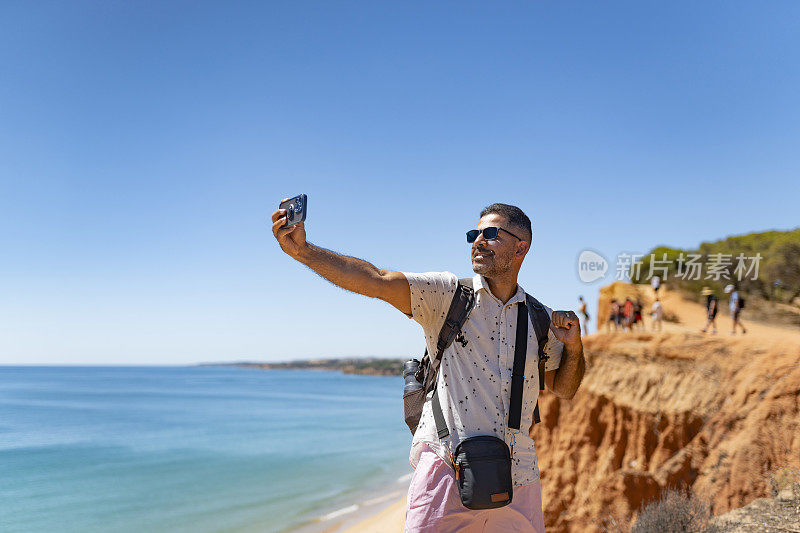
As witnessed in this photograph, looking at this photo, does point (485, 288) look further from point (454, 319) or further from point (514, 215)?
point (514, 215)

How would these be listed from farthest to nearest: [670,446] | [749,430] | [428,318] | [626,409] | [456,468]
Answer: [626,409] < [670,446] < [749,430] < [428,318] < [456,468]

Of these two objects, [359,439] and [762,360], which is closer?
[762,360]

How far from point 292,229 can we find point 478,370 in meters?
0.79

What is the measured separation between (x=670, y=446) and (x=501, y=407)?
9.21 meters

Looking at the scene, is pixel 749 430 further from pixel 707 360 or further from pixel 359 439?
pixel 359 439

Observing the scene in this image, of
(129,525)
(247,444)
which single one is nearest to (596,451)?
(129,525)

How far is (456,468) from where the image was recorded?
1.73 meters

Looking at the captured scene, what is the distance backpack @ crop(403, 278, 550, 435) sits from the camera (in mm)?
1893

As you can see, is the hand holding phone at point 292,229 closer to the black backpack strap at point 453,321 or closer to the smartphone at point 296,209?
the smartphone at point 296,209

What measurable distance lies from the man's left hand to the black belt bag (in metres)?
0.49

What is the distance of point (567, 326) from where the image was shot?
1976 millimetres

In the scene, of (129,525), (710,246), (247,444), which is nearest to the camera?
(129,525)

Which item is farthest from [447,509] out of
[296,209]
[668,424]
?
[668,424]

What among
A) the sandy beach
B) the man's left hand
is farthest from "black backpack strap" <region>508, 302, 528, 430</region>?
Result: the sandy beach
